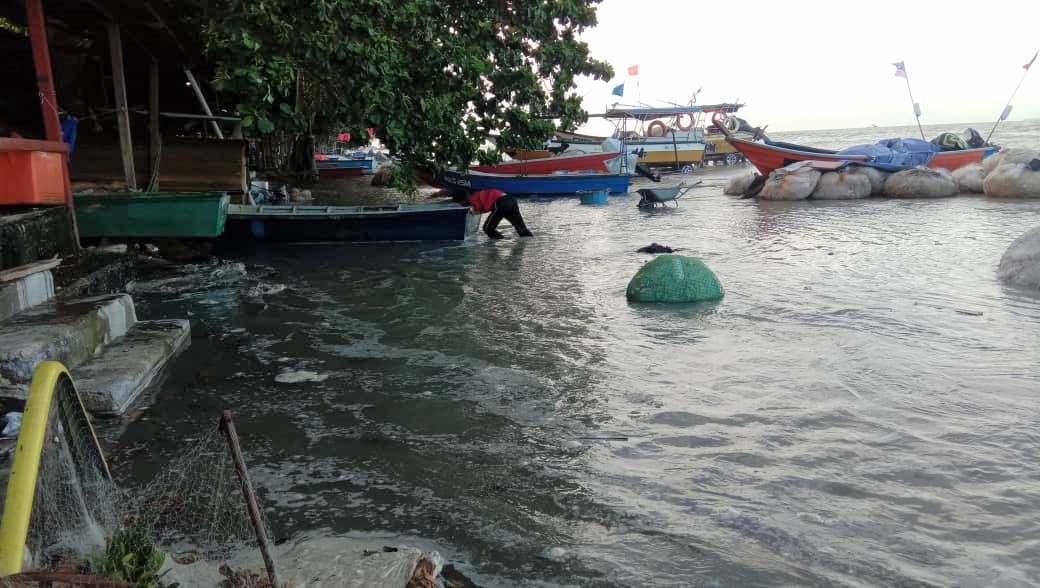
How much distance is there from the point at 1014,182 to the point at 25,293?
22185 mm

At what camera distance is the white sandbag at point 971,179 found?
69.8 feet

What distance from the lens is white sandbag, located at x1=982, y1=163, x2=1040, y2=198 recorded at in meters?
19.7

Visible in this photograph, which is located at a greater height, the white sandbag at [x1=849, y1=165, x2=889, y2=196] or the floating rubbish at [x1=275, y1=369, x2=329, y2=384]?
the white sandbag at [x1=849, y1=165, x2=889, y2=196]

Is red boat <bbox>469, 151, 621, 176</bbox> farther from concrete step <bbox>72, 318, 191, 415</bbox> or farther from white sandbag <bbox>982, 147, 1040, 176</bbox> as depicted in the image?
concrete step <bbox>72, 318, 191, 415</bbox>

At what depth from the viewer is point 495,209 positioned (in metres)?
15.3

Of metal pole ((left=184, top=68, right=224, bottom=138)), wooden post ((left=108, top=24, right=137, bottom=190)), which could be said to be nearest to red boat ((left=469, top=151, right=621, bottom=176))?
metal pole ((left=184, top=68, right=224, bottom=138))

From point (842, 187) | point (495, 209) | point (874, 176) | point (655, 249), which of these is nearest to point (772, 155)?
Answer: point (842, 187)

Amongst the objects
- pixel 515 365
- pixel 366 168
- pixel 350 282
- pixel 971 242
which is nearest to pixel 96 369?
pixel 515 365

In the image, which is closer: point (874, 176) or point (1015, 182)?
point (1015, 182)

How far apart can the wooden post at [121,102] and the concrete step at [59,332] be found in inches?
198

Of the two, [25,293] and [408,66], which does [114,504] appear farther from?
A: [408,66]

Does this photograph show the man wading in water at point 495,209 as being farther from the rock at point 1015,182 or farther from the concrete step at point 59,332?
the rock at point 1015,182

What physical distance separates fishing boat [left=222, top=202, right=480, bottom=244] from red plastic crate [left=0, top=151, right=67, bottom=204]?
5.11 metres

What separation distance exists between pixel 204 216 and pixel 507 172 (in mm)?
15466
